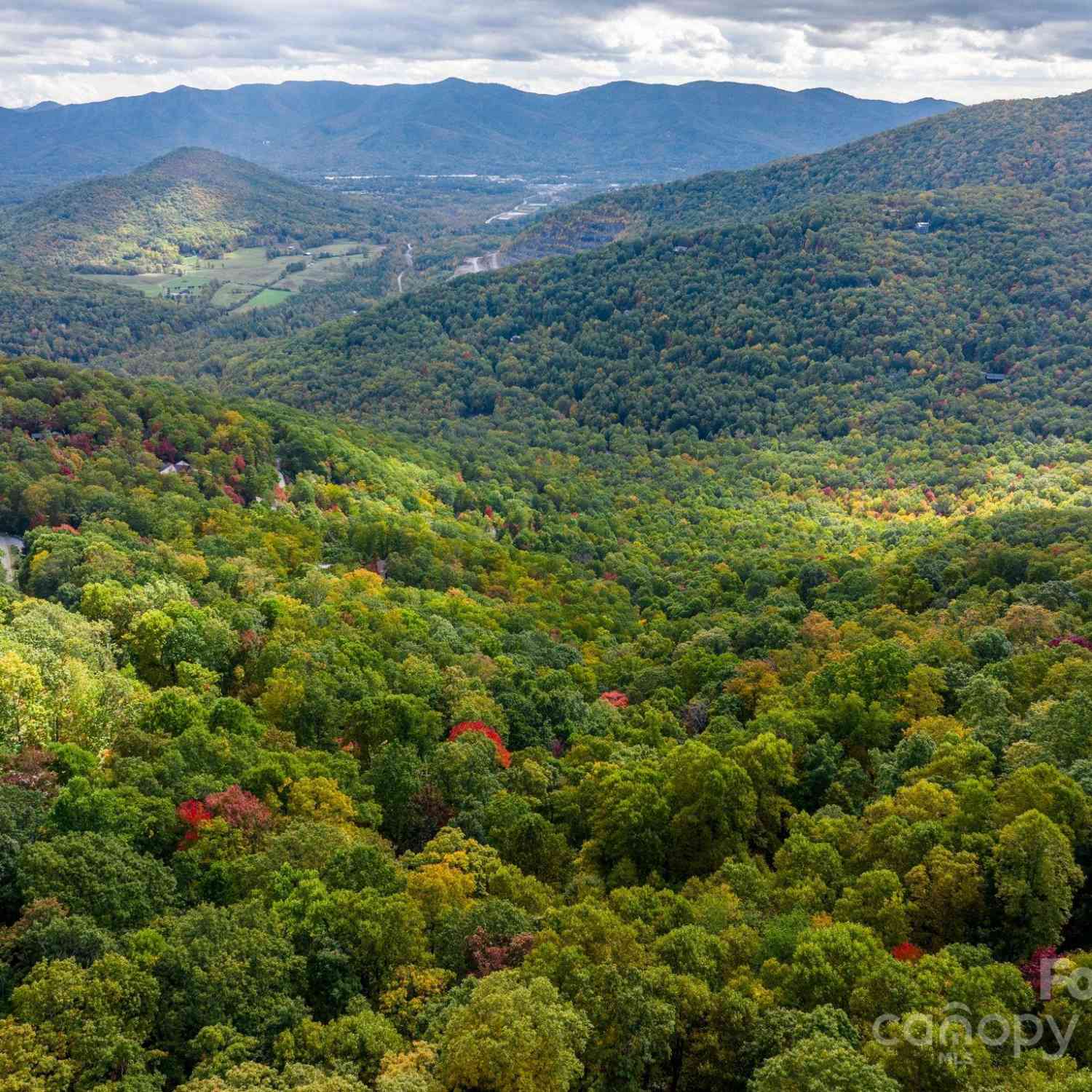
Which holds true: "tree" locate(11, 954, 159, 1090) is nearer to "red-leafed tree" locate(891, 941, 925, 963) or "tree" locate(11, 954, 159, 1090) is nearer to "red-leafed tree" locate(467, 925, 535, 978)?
"red-leafed tree" locate(467, 925, 535, 978)

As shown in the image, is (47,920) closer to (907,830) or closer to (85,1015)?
(85,1015)

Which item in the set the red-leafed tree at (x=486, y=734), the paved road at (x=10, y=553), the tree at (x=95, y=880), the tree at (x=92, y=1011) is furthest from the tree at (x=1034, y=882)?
the paved road at (x=10, y=553)

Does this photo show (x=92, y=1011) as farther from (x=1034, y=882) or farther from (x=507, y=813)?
(x=1034, y=882)

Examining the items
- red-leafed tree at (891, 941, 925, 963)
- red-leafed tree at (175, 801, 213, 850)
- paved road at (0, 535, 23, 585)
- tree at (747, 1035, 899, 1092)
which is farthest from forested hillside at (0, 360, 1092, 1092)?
paved road at (0, 535, 23, 585)

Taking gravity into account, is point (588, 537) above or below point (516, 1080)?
below

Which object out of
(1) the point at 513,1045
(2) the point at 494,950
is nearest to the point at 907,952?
(2) the point at 494,950

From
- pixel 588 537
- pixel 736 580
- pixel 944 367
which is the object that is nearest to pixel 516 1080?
pixel 736 580
